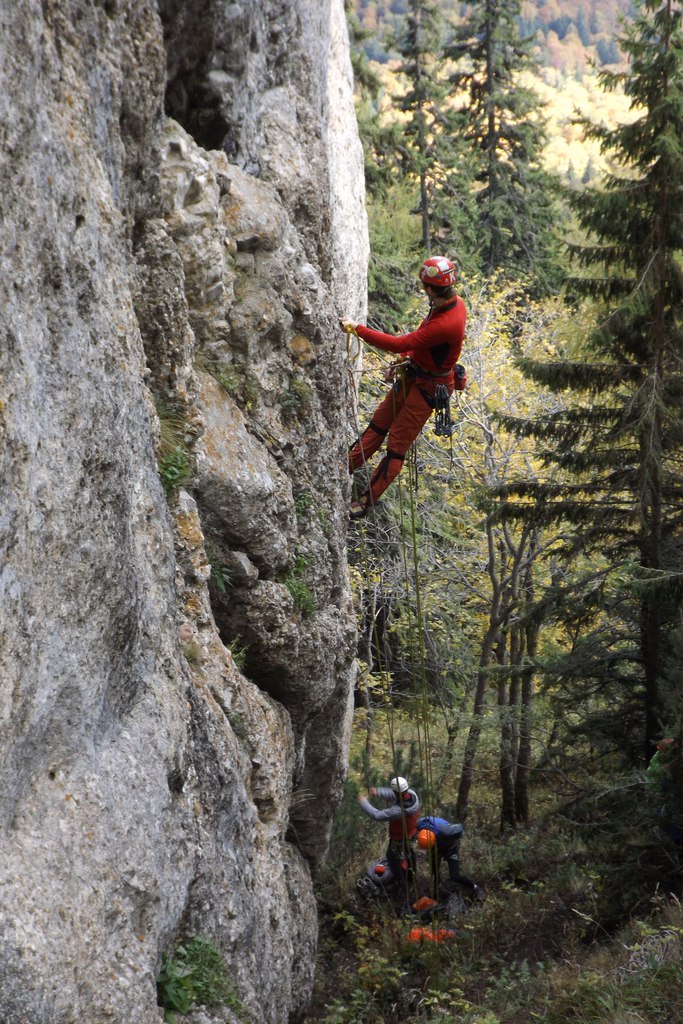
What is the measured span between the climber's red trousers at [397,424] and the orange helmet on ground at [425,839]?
12.7ft

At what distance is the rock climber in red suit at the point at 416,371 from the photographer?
836cm

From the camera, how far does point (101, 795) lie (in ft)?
14.2

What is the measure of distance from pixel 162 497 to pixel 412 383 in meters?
4.60

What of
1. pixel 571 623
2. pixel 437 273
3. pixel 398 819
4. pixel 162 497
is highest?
pixel 437 273

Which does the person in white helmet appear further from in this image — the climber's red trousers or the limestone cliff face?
the climber's red trousers

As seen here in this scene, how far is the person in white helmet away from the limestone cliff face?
1.16 metres

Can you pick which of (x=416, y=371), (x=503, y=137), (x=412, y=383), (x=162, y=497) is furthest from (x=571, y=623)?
(x=503, y=137)

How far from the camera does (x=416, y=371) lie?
29.9ft

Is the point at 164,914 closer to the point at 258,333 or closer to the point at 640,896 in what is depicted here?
the point at 258,333

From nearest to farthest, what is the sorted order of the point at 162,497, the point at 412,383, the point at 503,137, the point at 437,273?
the point at 162,497 → the point at 437,273 → the point at 412,383 → the point at 503,137

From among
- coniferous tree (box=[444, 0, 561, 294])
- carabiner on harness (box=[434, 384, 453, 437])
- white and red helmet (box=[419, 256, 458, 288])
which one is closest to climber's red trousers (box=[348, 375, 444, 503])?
carabiner on harness (box=[434, 384, 453, 437])

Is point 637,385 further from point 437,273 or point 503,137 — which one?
point 503,137

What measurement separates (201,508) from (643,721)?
20.0 feet

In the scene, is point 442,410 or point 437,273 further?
point 442,410
